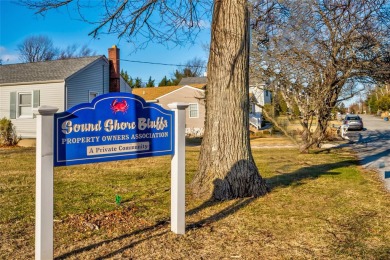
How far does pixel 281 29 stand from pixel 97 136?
1063 cm

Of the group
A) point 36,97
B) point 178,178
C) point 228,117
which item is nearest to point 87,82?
point 36,97

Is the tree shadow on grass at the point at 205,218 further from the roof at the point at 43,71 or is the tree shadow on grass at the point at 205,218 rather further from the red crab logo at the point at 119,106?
the roof at the point at 43,71

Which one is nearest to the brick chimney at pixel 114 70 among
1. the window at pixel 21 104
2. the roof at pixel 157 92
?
the window at pixel 21 104

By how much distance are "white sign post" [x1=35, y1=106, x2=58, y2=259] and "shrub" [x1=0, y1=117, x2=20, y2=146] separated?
13.8m

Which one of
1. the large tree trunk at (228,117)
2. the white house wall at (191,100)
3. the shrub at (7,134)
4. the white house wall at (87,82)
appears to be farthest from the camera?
the white house wall at (191,100)

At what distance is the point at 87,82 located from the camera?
1914 centimetres

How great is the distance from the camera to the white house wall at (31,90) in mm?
18109

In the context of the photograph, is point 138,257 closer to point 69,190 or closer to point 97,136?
point 97,136

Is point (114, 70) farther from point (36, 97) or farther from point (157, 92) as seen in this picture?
point (157, 92)

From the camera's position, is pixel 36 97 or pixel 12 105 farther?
pixel 12 105

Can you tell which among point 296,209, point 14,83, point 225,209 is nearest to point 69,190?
point 225,209

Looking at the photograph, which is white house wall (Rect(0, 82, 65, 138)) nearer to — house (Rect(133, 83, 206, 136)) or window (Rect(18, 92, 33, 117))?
window (Rect(18, 92, 33, 117))

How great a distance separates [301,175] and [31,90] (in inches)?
609

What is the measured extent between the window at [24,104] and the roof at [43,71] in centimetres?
80
